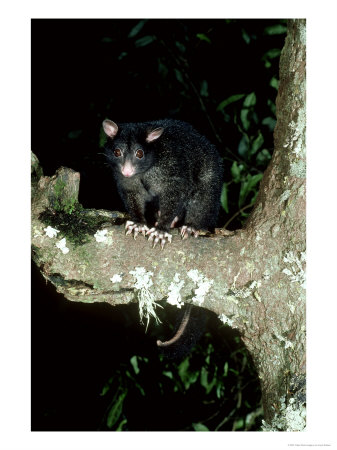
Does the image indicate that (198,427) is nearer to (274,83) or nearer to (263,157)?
(263,157)

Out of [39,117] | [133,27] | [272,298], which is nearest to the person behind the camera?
[272,298]

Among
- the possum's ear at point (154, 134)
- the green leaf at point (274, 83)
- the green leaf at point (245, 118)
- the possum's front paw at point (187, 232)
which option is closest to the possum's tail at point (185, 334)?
the possum's front paw at point (187, 232)

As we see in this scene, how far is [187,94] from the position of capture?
15.3ft

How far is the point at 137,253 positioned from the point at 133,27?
2258 mm

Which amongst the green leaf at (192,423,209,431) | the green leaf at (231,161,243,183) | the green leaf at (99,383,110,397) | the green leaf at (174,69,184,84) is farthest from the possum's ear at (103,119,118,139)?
the green leaf at (192,423,209,431)

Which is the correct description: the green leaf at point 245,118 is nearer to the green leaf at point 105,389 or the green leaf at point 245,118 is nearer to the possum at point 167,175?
the possum at point 167,175

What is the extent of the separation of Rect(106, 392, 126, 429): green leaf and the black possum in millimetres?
1526

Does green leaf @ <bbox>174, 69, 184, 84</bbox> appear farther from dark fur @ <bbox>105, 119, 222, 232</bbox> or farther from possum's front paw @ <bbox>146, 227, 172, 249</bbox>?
possum's front paw @ <bbox>146, 227, 172, 249</bbox>

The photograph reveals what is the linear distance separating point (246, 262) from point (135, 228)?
0.75 metres

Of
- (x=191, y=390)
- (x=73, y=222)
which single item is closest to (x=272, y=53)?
(x=73, y=222)

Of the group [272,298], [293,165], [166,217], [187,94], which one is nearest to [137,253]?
[166,217]

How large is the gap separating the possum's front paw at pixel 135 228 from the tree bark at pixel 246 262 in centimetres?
4

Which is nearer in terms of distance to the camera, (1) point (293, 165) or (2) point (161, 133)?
A: (1) point (293, 165)

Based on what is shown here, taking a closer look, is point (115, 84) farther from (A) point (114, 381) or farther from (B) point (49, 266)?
(A) point (114, 381)
